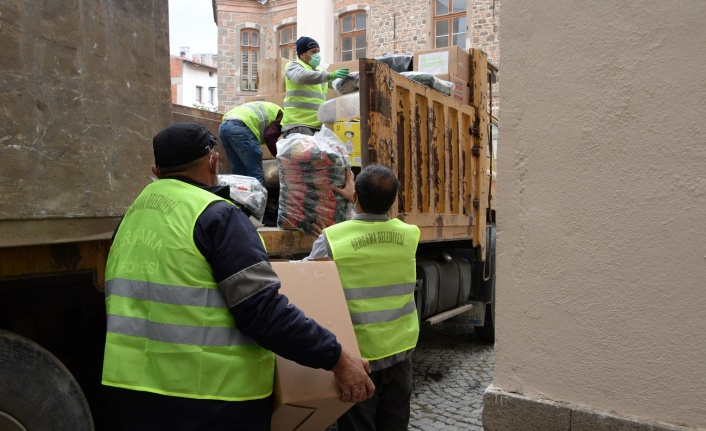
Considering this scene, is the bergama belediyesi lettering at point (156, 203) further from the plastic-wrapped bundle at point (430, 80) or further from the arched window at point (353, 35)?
the arched window at point (353, 35)

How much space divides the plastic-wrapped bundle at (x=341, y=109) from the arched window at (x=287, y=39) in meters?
16.6

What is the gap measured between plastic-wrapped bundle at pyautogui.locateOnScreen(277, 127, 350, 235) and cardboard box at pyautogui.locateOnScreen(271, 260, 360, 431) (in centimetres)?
124

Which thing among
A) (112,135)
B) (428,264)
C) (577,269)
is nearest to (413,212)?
(428,264)

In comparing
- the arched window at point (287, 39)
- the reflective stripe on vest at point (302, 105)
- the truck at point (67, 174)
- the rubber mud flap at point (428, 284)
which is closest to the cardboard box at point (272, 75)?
the reflective stripe on vest at point (302, 105)

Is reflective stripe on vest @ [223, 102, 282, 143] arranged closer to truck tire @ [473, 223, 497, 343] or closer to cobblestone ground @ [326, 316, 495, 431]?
cobblestone ground @ [326, 316, 495, 431]

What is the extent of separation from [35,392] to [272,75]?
14.4 feet

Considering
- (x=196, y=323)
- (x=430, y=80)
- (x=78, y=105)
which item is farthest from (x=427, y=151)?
(x=196, y=323)

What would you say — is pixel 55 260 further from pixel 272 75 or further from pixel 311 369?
pixel 272 75

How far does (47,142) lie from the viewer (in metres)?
2.09

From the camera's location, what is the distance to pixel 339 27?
19.1 metres

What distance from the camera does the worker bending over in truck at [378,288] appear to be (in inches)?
105

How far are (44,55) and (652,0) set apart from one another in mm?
2052

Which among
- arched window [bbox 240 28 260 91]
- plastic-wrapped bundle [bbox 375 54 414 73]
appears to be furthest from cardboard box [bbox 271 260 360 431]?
arched window [bbox 240 28 260 91]

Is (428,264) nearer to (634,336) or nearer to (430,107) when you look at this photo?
(430,107)
